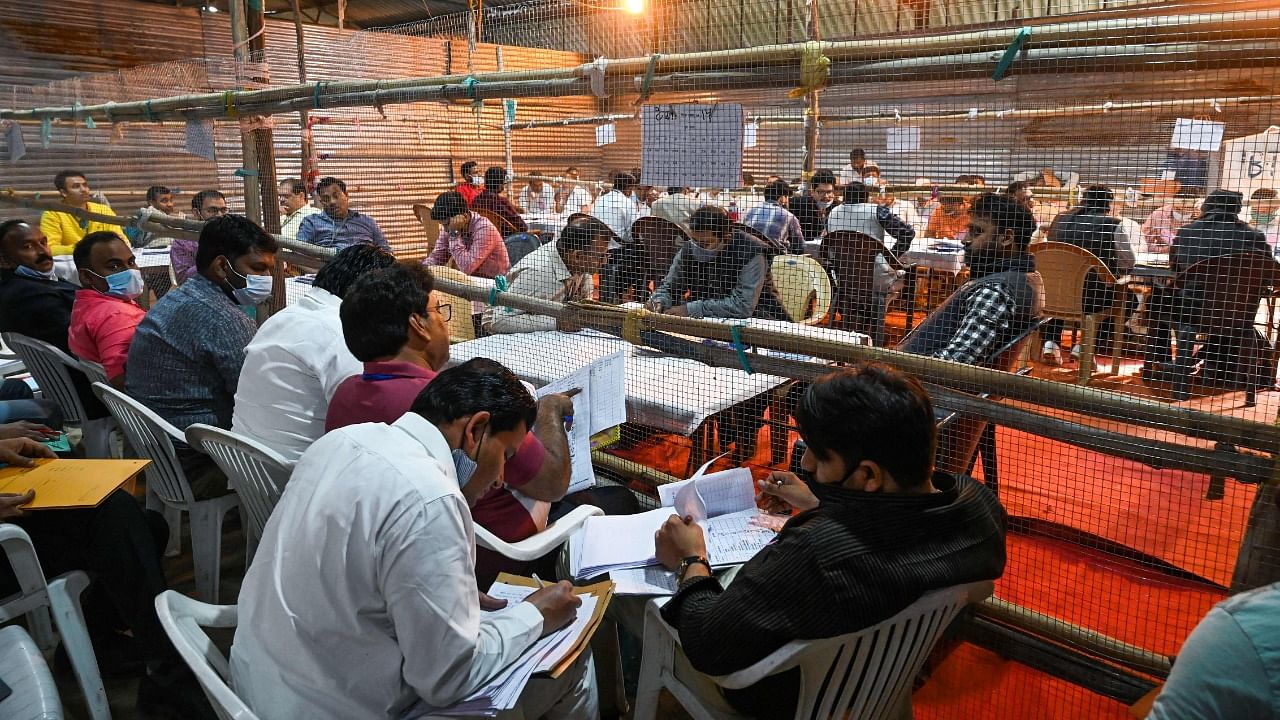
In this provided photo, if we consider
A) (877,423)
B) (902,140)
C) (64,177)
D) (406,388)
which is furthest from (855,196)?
(64,177)

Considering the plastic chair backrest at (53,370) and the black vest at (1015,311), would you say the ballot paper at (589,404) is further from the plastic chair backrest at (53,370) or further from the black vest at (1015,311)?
the plastic chair backrest at (53,370)

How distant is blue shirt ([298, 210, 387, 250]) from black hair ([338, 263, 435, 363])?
12.5 feet

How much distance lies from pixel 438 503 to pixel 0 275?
143 inches

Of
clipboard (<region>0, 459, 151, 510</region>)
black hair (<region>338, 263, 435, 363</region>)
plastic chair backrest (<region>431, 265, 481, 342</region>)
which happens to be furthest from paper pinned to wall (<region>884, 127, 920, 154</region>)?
plastic chair backrest (<region>431, 265, 481, 342</region>)

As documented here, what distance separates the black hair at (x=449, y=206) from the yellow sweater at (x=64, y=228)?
2993 millimetres

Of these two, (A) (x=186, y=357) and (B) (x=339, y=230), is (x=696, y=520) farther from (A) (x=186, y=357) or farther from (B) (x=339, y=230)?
(B) (x=339, y=230)

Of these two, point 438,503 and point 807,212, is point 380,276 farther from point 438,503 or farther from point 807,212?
point 807,212

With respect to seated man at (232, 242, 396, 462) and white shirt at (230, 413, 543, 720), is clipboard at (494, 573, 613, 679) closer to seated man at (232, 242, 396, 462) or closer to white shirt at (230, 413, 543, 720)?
white shirt at (230, 413, 543, 720)

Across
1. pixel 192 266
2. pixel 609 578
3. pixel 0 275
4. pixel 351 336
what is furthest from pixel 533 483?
pixel 192 266

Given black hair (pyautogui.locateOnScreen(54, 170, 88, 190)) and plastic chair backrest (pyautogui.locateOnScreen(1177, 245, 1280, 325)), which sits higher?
black hair (pyautogui.locateOnScreen(54, 170, 88, 190))

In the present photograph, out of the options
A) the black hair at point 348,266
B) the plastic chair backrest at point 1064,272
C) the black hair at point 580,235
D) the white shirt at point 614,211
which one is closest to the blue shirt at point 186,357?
the black hair at point 348,266

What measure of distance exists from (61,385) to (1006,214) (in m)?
4.00

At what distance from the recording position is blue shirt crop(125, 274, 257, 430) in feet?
9.18

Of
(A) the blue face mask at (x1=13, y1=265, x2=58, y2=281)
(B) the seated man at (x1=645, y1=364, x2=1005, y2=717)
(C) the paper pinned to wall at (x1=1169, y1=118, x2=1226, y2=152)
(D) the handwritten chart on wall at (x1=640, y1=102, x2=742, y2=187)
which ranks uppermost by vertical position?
(C) the paper pinned to wall at (x1=1169, y1=118, x2=1226, y2=152)
